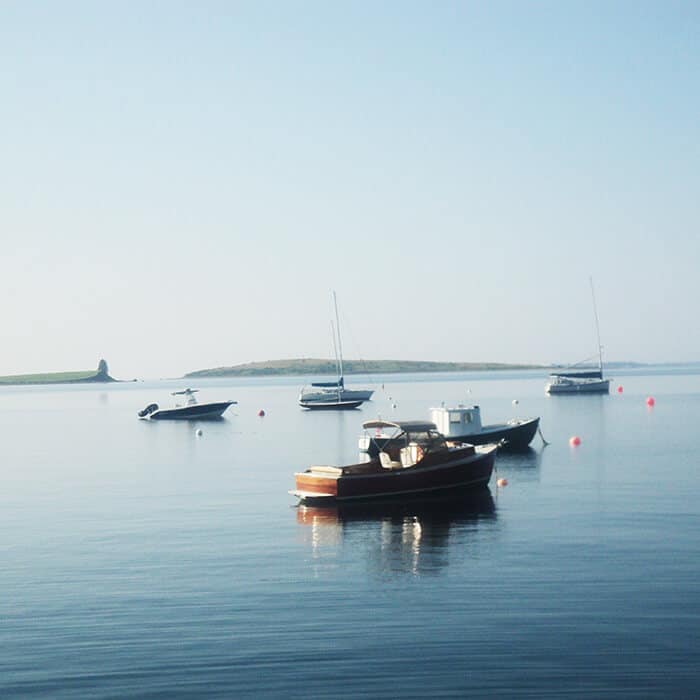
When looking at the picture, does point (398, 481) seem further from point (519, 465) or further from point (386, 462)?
point (519, 465)

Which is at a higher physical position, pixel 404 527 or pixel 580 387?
pixel 580 387

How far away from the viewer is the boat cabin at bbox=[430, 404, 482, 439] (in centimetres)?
6475

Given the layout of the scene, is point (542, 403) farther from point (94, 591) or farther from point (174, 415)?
point (94, 591)

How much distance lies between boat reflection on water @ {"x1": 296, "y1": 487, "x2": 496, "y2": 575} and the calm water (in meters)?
0.18

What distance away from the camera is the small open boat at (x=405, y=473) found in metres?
43.2

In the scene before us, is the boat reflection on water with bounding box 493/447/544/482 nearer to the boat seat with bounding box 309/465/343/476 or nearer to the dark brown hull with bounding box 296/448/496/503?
the dark brown hull with bounding box 296/448/496/503

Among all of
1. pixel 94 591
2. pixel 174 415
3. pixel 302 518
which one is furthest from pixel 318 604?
pixel 174 415

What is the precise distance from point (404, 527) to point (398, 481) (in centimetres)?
552

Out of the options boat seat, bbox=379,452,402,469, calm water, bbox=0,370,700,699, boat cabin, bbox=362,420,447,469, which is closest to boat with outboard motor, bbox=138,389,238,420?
calm water, bbox=0,370,700,699

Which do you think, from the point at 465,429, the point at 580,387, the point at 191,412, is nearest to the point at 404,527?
the point at 465,429

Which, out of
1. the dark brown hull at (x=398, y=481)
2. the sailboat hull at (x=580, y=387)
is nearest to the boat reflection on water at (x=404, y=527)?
the dark brown hull at (x=398, y=481)

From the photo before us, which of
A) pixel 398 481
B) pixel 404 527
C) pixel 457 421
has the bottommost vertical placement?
pixel 404 527

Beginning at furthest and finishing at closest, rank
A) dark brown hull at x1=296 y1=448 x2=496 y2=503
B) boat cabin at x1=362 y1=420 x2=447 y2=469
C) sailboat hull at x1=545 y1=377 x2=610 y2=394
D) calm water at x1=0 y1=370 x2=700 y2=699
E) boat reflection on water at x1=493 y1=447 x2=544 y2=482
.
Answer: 1. sailboat hull at x1=545 y1=377 x2=610 y2=394
2. boat reflection on water at x1=493 y1=447 x2=544 y2=482
3. boat cabin at x1=362 y1=420 x2=447 y2=469
4. dark brown hull at x1=296 y1=448 x2=496 y2=503
5. calm water at x1=0 y1=370 x2=700 y2=699

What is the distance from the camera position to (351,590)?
2695 cm
